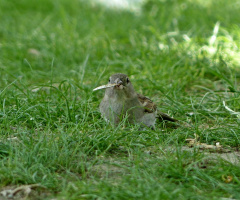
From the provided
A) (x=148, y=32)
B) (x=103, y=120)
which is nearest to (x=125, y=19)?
(x=148, y=32)

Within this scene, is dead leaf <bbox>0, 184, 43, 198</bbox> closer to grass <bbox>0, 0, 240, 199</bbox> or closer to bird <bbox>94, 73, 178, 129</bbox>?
grass <bbox>0, 0, 240, 199</bbox>

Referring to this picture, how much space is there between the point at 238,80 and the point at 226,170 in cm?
308

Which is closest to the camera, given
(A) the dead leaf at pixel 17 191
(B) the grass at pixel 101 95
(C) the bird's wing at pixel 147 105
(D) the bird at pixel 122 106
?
(A) the dead leaf at pixel 17 191

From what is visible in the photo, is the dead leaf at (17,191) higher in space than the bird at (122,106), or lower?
lower

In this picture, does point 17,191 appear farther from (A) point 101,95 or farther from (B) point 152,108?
(A) point 101,95

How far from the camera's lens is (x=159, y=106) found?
206 inches

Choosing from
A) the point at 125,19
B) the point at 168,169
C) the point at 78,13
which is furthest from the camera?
the point at 78,13

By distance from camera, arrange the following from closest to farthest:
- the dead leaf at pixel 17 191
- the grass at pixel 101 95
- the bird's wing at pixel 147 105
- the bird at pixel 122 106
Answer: the dead leaf at pixel 17 191, the grass at pixel 101 95, the bird at pixel 122 106, the bird's wing at pixel 147 105

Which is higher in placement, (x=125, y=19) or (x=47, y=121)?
(x=125, y=19)

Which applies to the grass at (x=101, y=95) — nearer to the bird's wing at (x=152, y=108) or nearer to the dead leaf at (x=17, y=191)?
the dead leaf at (x=17, y=191)

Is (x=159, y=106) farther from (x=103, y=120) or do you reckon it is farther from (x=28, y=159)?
(x=28, y=159)

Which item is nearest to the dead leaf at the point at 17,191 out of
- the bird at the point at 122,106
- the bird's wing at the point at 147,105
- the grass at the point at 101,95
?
the grass at the point at 101,95

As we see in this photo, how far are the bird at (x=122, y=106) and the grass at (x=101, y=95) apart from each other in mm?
145

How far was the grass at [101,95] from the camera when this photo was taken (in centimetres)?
318
